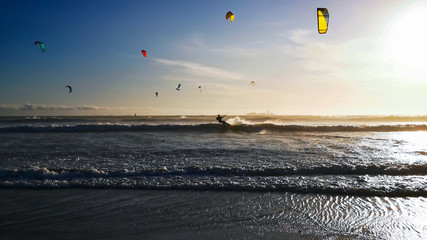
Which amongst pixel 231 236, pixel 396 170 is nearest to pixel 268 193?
pixel 231 236

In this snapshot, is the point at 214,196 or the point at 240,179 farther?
the point at 240,179

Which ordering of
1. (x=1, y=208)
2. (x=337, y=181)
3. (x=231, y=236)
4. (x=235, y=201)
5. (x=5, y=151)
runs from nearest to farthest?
1. (x=231, y=236)
2. (x=1, y=208)
3. (x=235, y=201)
4. (x=337, y=181)
5. (x=5, y=151)

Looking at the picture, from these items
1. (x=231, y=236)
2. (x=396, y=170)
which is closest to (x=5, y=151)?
(x=231, y=236)

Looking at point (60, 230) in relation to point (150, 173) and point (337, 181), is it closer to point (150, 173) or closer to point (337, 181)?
point (150, 173)

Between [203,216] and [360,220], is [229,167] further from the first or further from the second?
[360,220]

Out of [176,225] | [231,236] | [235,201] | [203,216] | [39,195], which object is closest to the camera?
[231,236]

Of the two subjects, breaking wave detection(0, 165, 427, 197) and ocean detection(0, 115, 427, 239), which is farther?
breaking wave detection(0, 165, 427, 197)

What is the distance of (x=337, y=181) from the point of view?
6543mm

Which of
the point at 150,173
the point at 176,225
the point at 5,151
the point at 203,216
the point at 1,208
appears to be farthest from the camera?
the point at 5,151

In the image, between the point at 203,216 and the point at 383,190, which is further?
the point at 383,190

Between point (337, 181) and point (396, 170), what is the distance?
2350mm

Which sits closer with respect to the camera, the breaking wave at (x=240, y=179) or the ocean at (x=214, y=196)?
the ocean at (x=214, y=196)

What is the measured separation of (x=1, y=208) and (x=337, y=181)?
7087 millimetres

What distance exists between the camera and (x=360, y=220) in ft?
14.3
